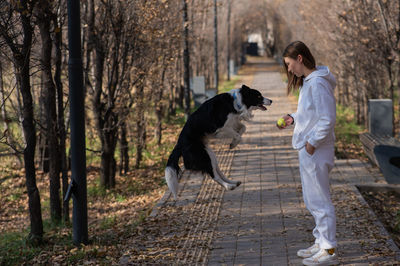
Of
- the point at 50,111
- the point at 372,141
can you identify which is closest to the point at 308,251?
the point at 50,111

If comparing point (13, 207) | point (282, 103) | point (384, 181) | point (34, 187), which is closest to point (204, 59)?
point (282, 103)

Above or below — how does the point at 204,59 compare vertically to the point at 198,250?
above

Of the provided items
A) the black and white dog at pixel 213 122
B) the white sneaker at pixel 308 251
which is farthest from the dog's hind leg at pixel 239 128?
the white sneaker at pixel 308 251

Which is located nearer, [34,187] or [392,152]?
[34,187]

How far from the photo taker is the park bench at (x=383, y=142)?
8570 millimetres

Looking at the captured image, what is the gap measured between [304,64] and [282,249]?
→ 2.11 m

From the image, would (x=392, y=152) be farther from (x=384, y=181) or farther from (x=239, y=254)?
(x=239, y=254)

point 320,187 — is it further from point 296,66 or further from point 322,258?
point 296,66

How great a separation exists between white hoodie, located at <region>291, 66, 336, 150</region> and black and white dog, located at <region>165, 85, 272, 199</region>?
68cm

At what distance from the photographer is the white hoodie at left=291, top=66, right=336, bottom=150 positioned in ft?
15.4

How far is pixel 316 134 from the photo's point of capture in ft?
15.4

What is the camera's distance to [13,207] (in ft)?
40.4

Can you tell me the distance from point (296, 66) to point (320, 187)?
3.82 feet

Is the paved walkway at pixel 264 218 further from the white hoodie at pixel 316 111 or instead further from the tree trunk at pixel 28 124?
the tree trunk at pixel 28 124
